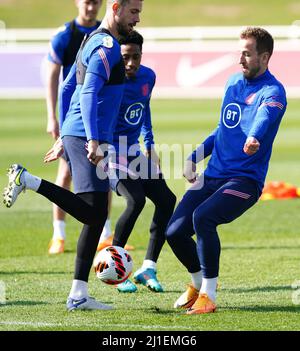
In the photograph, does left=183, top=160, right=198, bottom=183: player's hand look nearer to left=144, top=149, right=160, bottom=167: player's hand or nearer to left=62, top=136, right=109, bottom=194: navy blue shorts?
left=62, top=136, right=109, bottom=194: navy blue shorts

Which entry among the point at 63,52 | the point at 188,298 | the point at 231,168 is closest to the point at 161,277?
the point at 188,298

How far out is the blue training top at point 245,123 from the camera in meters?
7.49

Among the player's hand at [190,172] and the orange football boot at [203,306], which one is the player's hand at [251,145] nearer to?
the player's hand at [190,172]

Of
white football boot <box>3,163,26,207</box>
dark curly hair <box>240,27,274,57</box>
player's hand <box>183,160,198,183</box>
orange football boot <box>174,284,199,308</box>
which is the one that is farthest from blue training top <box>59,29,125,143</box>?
orange football boot <box>174,284,199,308</box>

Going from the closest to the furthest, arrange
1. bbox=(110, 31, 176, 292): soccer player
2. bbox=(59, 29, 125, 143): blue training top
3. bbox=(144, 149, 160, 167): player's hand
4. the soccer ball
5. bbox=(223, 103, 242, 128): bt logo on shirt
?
bbox=(59, 29, 125, 143): blue training top < bbox=(223, 103, 242, 128): bt logo on shirt < the soccer ball < bbox=(110, 31, 176, 292): soccer player < bbox=(144, 149, 160, 167): player's hand

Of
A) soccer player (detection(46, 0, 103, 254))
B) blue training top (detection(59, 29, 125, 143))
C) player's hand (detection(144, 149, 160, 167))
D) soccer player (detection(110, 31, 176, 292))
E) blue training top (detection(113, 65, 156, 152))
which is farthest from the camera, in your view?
soccer player (detection(46, 0, 103, 254))

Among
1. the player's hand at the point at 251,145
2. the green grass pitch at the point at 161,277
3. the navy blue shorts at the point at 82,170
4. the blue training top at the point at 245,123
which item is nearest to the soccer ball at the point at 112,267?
the green grass pitch at the point at 161,277

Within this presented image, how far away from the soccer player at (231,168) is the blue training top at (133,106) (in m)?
1.18

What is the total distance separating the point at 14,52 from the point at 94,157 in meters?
24.3

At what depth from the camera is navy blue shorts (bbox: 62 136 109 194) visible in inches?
297

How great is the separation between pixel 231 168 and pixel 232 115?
1.35 ft

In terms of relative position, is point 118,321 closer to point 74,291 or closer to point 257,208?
point 74,291

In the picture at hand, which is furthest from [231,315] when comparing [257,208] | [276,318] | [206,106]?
[206,106]

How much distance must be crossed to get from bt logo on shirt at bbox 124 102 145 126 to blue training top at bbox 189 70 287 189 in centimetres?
133
